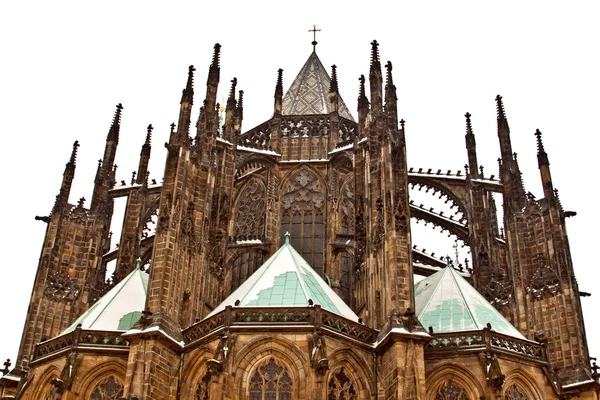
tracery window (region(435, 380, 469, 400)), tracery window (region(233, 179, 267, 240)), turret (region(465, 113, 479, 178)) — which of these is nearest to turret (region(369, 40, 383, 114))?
turret (region(465, 113, 479, 178))

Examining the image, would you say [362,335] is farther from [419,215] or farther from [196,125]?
[419,215]

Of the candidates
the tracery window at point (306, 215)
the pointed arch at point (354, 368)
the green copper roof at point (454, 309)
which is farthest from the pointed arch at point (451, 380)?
the tracery window at point (306, 215)

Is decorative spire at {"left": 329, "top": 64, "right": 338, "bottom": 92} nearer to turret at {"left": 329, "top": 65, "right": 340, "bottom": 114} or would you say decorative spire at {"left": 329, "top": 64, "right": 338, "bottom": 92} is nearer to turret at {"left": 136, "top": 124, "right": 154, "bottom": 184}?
turret at {"left": 329, "top": 65, "right": 340, "bottom": 114}

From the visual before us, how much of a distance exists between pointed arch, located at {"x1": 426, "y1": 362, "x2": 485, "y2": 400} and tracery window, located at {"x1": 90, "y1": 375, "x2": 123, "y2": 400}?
9.21 m

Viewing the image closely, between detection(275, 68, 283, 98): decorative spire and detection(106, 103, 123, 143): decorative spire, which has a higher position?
detection(275, 68, 283, 98): decorative spire

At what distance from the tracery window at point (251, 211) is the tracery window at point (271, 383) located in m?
10.7

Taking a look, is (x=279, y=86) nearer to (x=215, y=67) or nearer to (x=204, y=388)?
(x=215, y=67)

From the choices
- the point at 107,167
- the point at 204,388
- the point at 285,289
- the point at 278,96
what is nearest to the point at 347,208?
the point at 278,96

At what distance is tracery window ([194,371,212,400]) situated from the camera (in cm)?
2211

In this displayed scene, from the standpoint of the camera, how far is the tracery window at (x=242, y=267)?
102ft

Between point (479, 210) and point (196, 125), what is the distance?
11.8 meters

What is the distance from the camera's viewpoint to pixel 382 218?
2480 centimetres

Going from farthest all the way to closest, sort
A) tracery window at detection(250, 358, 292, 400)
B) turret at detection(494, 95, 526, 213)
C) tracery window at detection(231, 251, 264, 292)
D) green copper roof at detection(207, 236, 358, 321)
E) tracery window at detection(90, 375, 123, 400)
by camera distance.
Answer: tracery window at detection(231, 251, 264, 292) < turret at detection(494, 95, 526, 213) < tracery window at detection(90, 375, 123, 400) < green copper roof at detection(207, 236, 358, 321) < tracery window at detection(250, 358, 292, 400)

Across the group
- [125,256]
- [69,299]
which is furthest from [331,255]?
[69,299]
